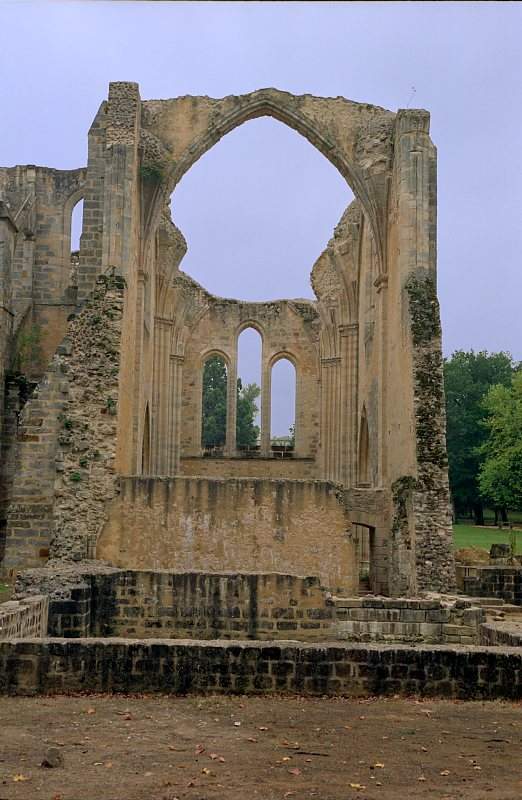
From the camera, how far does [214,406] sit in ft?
161

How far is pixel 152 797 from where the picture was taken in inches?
172

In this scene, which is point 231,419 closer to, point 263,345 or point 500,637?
point 263,345

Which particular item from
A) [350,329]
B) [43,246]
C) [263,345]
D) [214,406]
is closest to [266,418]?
Result: [263,345]

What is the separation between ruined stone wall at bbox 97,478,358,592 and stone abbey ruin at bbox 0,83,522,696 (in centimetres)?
3

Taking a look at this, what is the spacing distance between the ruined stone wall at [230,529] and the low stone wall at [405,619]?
347 cm

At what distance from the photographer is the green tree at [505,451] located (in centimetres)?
3216

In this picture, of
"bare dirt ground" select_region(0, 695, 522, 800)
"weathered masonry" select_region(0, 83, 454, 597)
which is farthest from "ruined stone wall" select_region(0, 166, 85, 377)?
"bare dirt ground" select_region(0, 695, 522, 800)

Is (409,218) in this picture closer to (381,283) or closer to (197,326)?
(381,283)

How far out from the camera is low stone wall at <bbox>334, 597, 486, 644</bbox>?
10891 millimetres

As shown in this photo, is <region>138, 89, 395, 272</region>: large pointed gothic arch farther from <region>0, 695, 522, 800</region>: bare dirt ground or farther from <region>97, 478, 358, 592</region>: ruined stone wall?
<region>0, 695, 522, 800</region>: bare dirt ground

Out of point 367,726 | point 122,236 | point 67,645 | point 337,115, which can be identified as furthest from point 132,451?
point 367,726

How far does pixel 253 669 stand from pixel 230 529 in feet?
26.5

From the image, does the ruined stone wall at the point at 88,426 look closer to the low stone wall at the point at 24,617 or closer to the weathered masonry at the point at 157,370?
the weathered masonry at the point at 157,370

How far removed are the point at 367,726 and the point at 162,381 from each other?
19.8 m
